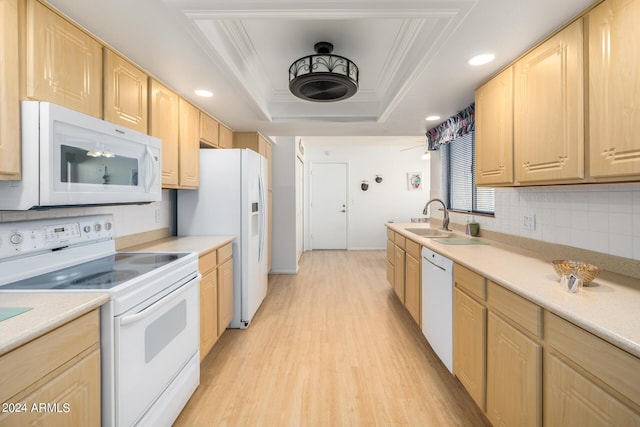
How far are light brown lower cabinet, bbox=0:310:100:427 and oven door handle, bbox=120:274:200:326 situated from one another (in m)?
0.10

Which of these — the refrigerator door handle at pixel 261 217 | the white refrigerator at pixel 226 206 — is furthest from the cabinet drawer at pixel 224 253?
the refrigerator door handle at pixel 261 217

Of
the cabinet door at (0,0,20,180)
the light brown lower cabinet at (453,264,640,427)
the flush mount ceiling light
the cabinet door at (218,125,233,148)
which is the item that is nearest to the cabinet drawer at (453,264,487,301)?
the light brown lower cabinet at (453,264,640,427)

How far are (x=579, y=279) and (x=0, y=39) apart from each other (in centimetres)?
241

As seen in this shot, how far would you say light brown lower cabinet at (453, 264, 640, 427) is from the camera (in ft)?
2.81

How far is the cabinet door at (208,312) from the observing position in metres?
2.12

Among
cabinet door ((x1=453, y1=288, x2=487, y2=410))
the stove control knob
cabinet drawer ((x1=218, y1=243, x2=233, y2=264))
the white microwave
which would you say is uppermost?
the white microwave

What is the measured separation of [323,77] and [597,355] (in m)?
2.01

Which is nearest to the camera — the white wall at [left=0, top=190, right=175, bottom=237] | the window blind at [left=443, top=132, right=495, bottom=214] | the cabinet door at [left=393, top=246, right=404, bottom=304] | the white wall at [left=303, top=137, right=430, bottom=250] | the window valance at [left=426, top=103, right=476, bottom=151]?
the white wall at [left=0, top=190, right=175, bottom=237]

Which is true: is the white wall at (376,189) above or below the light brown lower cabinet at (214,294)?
above

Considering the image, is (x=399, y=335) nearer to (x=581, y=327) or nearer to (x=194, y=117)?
(x=581, y=327)

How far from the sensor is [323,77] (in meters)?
2.09

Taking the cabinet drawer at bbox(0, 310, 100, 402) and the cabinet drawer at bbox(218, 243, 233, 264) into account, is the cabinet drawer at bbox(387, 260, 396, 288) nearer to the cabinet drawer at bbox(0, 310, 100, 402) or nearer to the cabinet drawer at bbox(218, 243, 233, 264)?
the cabinet drawer at bbox(218, 243, 233, 264)

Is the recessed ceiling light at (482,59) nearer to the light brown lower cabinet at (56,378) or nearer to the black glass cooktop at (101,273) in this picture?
the black glass cooktop at (101,273)

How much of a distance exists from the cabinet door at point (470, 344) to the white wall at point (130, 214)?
2.37m
